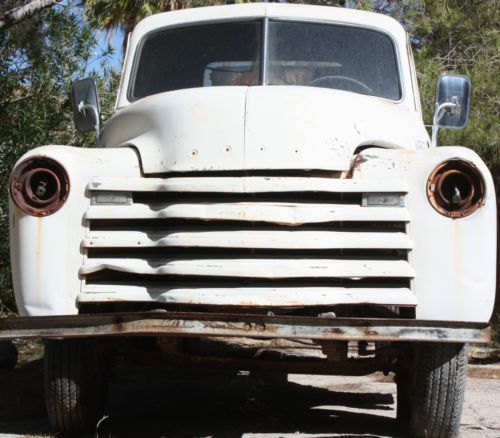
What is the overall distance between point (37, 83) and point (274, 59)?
4577 millimetres

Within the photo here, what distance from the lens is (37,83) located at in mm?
9508

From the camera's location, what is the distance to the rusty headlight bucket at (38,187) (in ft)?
14.2

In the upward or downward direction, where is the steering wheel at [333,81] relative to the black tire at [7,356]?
upward

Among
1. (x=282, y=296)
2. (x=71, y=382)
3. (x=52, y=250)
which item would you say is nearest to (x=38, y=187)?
(x=52, y=250)

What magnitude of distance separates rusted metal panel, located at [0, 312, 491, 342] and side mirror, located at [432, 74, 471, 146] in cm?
201

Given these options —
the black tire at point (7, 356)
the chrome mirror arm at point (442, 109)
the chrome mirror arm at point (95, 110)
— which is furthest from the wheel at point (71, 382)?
the black tire at point (7, 356)

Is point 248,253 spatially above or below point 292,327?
above

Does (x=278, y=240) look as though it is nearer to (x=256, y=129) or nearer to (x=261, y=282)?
(x=261, y=282)

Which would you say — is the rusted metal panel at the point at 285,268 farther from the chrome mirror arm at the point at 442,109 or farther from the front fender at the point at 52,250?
the chrome mirror arm at the point at 442,109

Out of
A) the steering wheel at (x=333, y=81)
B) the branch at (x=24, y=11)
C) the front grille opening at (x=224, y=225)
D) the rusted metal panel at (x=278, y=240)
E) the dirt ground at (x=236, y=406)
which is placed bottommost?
the dirt ground at (x=236, y=406)

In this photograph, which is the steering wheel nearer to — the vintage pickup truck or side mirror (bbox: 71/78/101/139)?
the vintage pickup truck

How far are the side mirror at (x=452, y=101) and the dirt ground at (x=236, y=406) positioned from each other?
1.75m

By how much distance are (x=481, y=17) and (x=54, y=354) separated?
940cm

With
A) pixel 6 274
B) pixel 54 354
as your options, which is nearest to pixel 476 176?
pixel 54 354
